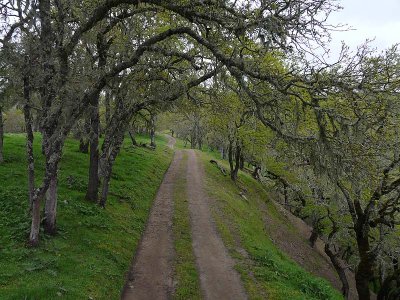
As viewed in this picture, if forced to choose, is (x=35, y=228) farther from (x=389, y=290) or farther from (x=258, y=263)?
(x=389, y=290)

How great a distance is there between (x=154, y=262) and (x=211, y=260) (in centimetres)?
269

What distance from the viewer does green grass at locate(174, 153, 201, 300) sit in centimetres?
1425

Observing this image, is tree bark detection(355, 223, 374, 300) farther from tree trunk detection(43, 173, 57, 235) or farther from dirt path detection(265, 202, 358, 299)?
tree trunk detection(43, 173, 57, 235)

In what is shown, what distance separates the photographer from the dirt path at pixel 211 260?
48.1 feet

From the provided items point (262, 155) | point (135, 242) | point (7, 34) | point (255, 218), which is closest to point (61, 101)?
point (7, 34)

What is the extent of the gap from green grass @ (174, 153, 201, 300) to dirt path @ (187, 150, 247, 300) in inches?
10.9

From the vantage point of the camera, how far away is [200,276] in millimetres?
15742

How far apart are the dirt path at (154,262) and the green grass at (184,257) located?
11.9 inches

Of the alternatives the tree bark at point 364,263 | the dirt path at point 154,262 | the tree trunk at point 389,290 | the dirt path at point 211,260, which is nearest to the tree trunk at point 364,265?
the tree bark at point 364,263

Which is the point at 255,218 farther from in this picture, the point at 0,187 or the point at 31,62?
the point at 31,62

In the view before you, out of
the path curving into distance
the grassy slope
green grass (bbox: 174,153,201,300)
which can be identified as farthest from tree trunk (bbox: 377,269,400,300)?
the grassy slope

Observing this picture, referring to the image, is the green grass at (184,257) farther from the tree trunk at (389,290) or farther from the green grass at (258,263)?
the tree trunk at (389,290)

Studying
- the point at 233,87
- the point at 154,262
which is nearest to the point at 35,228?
the point at 154,262

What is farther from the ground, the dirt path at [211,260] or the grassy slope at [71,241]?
the grassy slope at [71,241]
